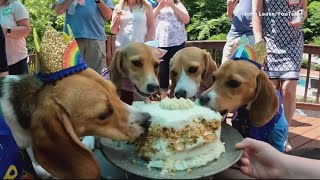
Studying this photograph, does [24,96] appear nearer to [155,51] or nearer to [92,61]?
[155,51]

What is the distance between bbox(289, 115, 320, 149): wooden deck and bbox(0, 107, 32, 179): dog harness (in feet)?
11.1

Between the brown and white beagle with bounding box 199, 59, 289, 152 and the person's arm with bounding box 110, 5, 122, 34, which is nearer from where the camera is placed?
the brown and white beagle with bounding box 199, 59, 289, 152

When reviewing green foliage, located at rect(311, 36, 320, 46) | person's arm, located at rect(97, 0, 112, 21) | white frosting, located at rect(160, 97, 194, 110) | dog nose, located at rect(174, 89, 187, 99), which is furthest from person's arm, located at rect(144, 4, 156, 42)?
green foliage, located at rect(311, 36, 320, 46)

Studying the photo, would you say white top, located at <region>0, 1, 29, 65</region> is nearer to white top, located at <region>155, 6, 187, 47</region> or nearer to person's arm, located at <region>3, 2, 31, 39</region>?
person's arm, located at <region>3, 2, 31, 39</region>

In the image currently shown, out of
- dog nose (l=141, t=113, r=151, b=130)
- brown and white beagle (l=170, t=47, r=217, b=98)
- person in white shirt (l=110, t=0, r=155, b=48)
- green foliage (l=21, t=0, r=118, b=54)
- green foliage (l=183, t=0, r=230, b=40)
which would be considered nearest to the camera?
dog nose (l=141, t=113, r=151, b=130)

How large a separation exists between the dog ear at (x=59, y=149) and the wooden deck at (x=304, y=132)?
136 inches

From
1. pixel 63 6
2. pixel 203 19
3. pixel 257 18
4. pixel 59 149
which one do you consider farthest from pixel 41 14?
pixel 59 149

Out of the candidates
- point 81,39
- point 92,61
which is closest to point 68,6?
point 81,39

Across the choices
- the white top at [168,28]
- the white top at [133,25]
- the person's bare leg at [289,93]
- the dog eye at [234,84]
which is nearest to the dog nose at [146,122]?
the dog eye at [234,84]

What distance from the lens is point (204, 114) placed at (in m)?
1.91

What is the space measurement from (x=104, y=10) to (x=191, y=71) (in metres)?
1.95

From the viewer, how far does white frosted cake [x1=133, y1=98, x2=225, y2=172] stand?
5.69ft

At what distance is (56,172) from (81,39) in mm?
3522

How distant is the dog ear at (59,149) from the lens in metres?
1.36
